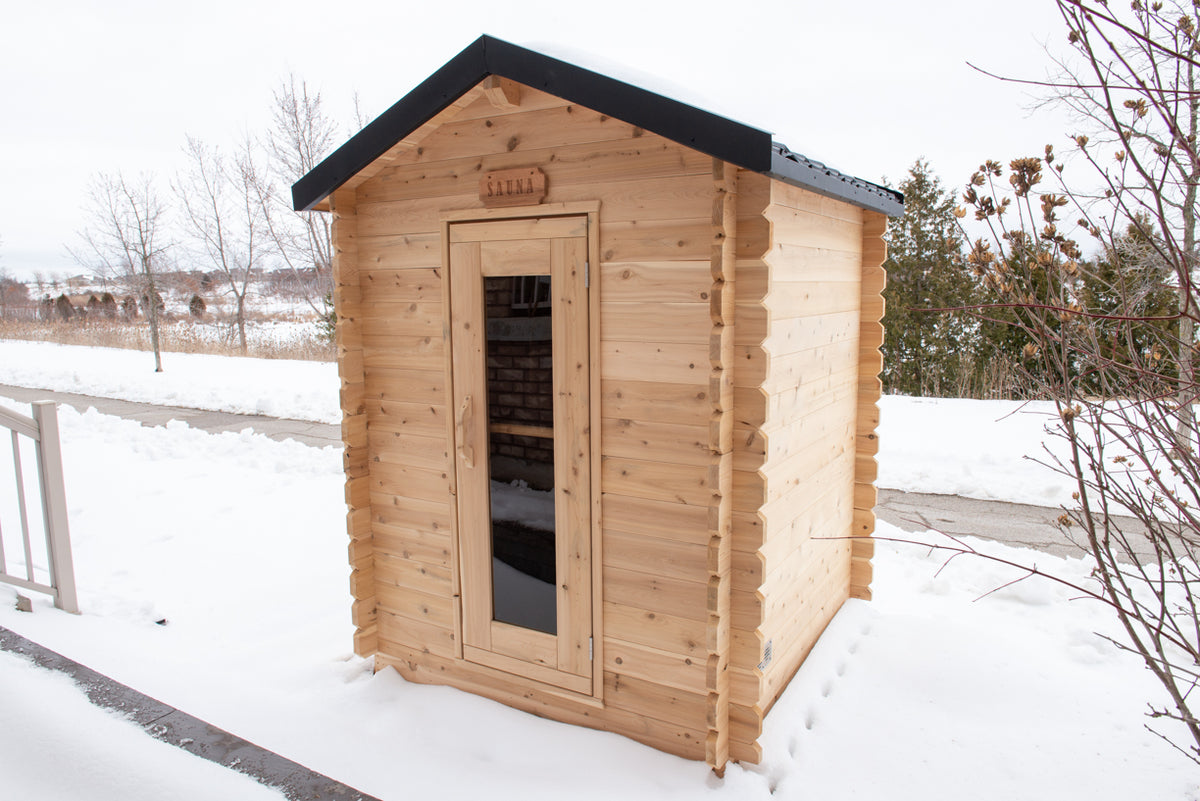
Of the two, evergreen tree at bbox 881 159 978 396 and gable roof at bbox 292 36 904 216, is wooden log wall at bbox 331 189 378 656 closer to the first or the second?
gable roof at bbox 292 36 904 216

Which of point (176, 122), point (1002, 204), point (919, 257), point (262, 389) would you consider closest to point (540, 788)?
point (1002, 204)

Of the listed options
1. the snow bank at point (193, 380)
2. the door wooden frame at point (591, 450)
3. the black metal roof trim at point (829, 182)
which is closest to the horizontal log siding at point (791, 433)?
the black metal roof trim at point (829, 182)

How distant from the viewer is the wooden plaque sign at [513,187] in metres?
3.20

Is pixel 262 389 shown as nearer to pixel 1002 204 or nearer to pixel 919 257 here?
pixel 1002 204

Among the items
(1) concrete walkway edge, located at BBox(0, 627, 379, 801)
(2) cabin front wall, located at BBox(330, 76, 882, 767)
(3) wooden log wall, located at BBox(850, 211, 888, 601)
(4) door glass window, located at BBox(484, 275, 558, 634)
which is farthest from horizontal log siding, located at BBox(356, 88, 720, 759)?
(3) wooden log wall, located at BBox(850, 211, 888, 601)

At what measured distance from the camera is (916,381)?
16047 mm

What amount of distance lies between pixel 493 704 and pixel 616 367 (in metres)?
1.85

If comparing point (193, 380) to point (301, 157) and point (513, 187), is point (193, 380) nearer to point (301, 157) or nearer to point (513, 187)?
point (301, 157)

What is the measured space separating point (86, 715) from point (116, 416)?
9.47 meters

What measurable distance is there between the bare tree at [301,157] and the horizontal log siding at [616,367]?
11810 millimetres

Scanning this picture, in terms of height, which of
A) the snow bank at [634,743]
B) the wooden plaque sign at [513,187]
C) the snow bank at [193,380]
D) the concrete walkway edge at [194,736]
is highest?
the wooden plaque sign at [513,187]

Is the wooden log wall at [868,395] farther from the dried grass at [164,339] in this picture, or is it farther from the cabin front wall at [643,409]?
the dried grass at [164,339]

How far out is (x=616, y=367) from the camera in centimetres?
314

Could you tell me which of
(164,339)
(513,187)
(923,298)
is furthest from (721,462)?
(164,339)
